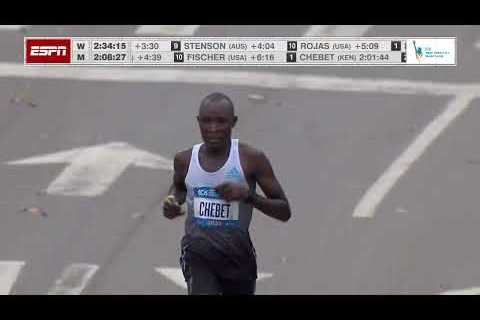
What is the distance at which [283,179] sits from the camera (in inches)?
583

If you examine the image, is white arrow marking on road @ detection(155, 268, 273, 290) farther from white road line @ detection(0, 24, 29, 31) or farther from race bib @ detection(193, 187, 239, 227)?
white road line @ detection(0, 24, 29, 31)

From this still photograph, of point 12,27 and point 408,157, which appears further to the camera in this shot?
point 12,27

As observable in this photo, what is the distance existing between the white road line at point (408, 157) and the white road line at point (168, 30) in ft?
12.2

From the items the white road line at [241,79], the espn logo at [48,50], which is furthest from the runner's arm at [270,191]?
the espn logo at [48,50]

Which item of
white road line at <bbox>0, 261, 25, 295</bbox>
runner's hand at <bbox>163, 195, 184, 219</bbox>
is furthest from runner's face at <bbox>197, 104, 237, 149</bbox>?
white road line at <bbox>0, 261, 25, 295</bbox>

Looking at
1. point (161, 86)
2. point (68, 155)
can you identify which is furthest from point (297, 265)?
point (161, 86)

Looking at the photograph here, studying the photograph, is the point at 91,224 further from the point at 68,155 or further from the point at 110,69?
the point at 110,69

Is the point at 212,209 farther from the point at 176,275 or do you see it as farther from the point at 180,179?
the point at 176,275

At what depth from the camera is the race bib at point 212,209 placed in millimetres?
8188

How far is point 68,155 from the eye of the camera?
15328 mm

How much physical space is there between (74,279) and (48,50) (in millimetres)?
6259

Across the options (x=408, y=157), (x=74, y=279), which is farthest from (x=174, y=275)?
(x=408, y=157)

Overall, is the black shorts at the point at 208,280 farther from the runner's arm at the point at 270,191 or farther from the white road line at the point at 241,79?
the white road line at the point at 241,79

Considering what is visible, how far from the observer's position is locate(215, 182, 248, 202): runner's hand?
26.2 ft
